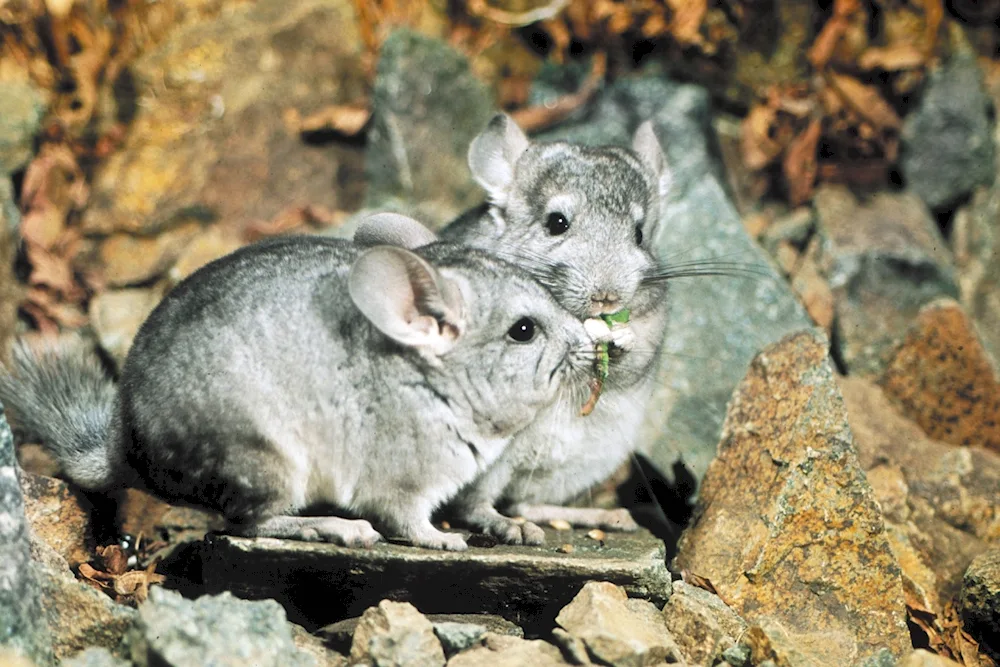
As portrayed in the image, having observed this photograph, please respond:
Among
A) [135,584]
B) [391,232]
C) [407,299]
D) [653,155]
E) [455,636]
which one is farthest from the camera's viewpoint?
[653,155]

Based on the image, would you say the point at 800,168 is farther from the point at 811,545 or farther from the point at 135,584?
the point at 135,584

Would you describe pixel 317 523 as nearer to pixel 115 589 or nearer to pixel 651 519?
pixel 115 589

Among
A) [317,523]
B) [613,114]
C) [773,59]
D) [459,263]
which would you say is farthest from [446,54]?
[317,523]

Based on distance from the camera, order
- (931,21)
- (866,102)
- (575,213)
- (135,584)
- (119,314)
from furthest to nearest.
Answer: (931,21)
(866,102)
(119,314)
(575,213)
(135,584)

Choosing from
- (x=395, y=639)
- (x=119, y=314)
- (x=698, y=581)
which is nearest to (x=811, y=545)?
(x=698, y=581)

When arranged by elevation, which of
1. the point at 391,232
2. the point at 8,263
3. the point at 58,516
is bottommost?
the point at 58,516

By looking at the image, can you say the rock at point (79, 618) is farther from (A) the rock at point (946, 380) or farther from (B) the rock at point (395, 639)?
(A) the rock at point (946, 380)

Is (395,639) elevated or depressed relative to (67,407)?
depressed
